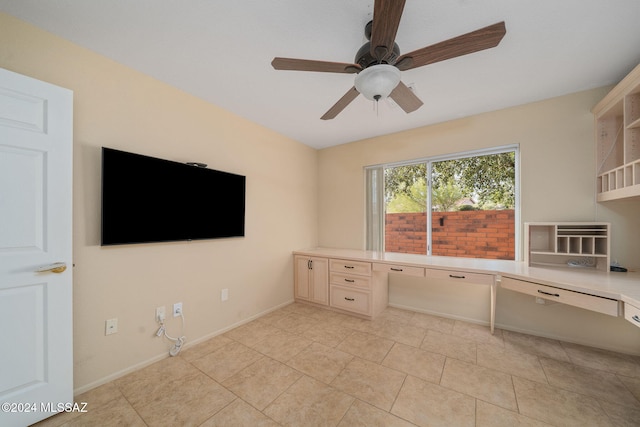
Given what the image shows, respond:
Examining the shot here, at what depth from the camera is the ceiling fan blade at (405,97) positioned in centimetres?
162

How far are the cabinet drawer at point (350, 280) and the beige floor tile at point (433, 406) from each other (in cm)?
121

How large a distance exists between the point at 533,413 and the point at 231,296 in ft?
8.79

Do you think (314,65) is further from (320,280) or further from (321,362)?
(320,280)

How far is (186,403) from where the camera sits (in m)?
1.60

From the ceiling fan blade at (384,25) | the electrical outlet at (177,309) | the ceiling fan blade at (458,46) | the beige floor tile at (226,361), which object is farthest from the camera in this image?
the electrical outlet at (177,309)

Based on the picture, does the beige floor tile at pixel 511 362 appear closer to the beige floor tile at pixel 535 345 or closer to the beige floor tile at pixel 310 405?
the beige floor tile at pixel 535 345

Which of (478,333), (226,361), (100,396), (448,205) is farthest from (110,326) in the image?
(448,205)

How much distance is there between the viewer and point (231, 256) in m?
2.72

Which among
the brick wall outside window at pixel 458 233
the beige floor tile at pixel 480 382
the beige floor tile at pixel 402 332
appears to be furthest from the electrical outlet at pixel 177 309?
the brick wall outside window at pixel 458 233

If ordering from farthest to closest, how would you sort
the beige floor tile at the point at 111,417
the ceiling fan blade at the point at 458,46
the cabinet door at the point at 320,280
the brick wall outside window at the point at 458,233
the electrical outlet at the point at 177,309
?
the cabinet door at the point at 320,280, the brick wall outside window at the point at 458,233, the electrical outlet at the point at 177,309, the beige floor tile at the point at 111,417, the ceiling fan blade at the point at 458,46

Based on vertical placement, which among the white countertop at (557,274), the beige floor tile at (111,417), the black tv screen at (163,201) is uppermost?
the black tv screen at (163,201)

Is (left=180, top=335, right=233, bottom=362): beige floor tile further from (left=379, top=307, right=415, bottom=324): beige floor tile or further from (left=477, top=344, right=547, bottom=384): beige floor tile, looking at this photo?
(left=477, top=344, right=547, bottom=384): beige floor tile

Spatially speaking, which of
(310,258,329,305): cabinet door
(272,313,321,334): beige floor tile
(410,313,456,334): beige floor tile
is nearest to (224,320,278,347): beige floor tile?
(272,313,321,334): beige floor tile

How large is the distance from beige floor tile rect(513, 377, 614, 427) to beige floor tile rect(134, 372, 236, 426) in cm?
201
